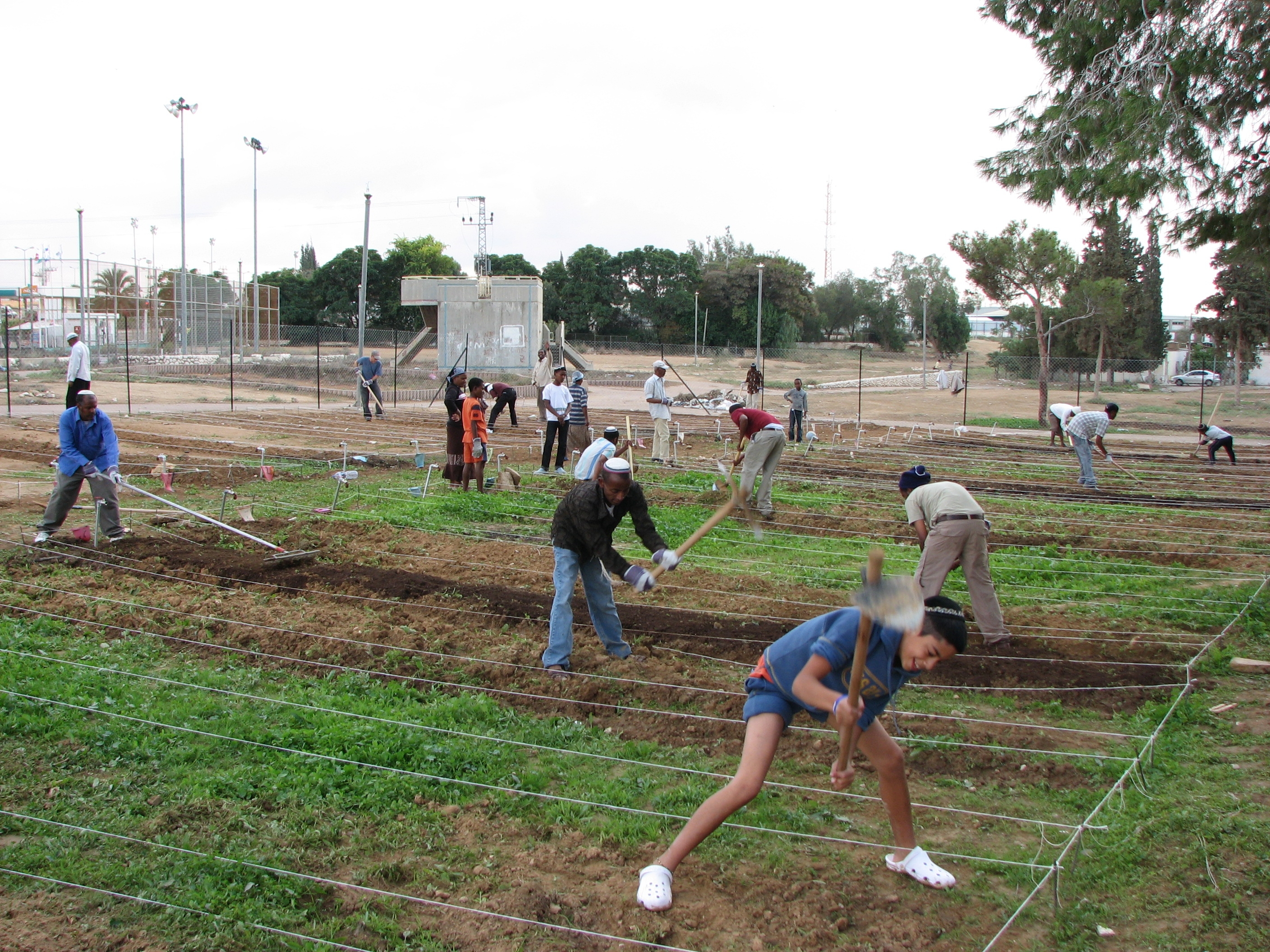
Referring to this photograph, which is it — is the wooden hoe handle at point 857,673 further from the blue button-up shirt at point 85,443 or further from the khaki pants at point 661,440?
the khaki pants at point 661,440

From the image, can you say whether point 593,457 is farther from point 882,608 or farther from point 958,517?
point 882,608

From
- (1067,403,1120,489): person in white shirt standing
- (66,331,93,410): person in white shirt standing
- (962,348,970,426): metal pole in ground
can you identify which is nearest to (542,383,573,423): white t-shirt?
(66,331,93,410): person in white shirt standing

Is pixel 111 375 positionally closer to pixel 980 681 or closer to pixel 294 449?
pixel 294 449

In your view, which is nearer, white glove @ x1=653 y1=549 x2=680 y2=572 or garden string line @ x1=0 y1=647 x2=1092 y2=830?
garden string line @ x1=0 y1=647 x2=1092 y2=830

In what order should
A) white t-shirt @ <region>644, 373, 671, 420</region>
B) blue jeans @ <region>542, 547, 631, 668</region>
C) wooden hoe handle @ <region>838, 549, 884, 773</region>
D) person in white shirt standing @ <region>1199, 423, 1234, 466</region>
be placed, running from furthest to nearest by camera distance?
1. person in white shirt standing @ <region>1199, 423, 1234, 466</region>
2. white t-shirt @ <region>644, 373, 671, 420</region>
3. blue jeans @ <region>542, 547, 631, 668</region>
4. wooden hoe handle @ <region>838, 549, 884, 773</region>

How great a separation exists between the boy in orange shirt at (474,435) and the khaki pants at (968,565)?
7.12m

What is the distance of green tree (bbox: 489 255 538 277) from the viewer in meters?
69.4

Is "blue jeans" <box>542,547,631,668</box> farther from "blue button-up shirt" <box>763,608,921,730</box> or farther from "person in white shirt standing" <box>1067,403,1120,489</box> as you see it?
"person in white shirt standing" <box>1067,403,1120,489</box>

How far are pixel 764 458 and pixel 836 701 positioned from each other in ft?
28.5

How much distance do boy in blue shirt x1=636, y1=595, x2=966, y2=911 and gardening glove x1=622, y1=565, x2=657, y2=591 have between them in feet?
5.57

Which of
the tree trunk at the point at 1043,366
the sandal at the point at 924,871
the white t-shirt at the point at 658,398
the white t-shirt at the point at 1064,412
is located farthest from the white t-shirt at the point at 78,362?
the tree trunk at the point at 1043,366

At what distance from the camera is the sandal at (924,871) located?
12.8 ft

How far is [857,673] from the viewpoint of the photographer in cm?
330

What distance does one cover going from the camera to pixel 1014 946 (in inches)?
140
